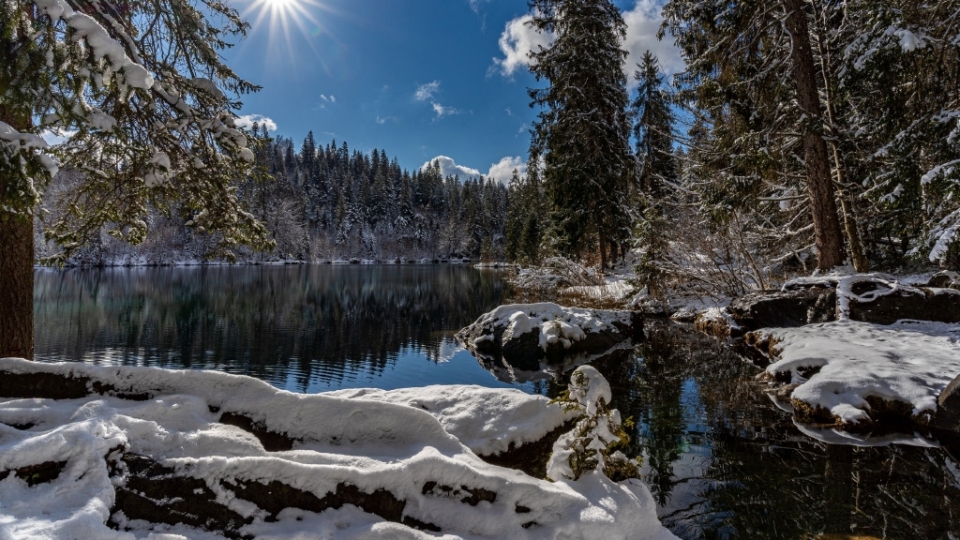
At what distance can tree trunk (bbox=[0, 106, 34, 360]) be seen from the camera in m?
4.79

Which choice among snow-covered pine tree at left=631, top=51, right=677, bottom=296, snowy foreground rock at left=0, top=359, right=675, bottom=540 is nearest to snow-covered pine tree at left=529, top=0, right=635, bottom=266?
snow-covered pine tree at left=631, top=51, right=677, bottom=296

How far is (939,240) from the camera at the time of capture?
7.45 metres

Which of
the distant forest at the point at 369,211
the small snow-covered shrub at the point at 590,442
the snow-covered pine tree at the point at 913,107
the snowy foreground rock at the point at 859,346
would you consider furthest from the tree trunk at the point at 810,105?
the distant forest at the point at 369,211

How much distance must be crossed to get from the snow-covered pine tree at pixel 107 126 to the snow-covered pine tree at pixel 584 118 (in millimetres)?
17994

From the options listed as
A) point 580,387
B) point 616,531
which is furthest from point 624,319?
point 616,531

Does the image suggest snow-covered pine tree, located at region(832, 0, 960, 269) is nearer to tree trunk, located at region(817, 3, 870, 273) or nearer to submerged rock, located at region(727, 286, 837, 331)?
tree trunk, located at region(817, 3, 870, 273)

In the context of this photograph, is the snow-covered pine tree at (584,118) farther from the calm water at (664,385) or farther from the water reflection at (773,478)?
the water reflection at (773,478)

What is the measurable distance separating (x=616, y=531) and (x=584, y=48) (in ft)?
76.4

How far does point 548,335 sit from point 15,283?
1033cm

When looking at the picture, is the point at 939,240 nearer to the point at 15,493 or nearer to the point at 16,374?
the point at 15,493

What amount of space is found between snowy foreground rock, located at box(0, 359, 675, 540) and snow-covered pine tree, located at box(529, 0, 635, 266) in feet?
65.5

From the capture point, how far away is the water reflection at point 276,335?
1195 centimetres

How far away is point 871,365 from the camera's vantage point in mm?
6859

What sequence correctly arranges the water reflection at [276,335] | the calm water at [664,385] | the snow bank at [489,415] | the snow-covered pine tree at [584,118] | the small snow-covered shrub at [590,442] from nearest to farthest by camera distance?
the small snow-covered shrub at [590,442], the snow bank at [489,415], the calm water at [664,385], the water reflection at [276,335], the snow-covered pine tree at [584,118]
